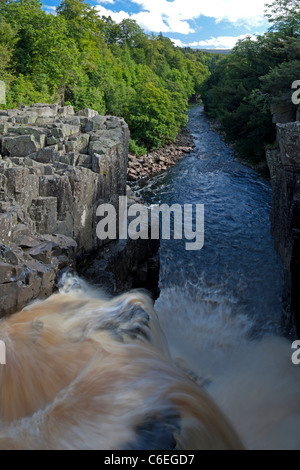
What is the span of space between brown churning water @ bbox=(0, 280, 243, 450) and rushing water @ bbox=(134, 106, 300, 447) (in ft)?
4.88

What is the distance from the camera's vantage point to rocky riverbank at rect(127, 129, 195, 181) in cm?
2231

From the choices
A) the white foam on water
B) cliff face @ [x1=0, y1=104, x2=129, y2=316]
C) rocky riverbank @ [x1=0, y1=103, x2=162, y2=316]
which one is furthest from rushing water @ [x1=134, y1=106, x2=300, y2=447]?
cliff face @ [x1=0, y1=104, x2=129, y2=316]

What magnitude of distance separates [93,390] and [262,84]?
23.6 meters

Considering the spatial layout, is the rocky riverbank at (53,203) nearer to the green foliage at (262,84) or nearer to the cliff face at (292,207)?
the cliff face at (292,207)

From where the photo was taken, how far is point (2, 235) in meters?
6.08

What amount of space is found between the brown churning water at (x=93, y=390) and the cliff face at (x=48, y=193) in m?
0.68

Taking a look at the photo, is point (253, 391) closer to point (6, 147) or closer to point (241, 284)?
point (241, 284)

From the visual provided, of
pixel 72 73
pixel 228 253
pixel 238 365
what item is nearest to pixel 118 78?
pixel 72 73

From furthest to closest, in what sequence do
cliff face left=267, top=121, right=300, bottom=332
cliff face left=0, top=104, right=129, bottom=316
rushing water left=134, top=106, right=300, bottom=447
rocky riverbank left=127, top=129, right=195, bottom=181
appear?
1. rocky riverbank left=127, top=129, right=195, bottom=181
2. cliff face left=267, top=121, right=300, bottom=332
3. rushing water left=134, top=106, right=300, bottom=447
4. cliff face left=0, top=104, right=129, bottom=316

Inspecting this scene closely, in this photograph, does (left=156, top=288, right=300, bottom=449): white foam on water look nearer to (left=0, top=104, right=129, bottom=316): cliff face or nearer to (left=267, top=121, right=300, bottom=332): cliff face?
(left=267, top=121, right=300, bottom=332): cliff face

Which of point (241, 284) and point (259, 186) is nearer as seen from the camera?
point (241, 284)

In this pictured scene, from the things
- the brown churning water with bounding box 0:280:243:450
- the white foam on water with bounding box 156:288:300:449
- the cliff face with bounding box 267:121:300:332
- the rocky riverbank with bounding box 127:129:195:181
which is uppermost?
the rocky riverbank with bounding box 127:129:195:181
